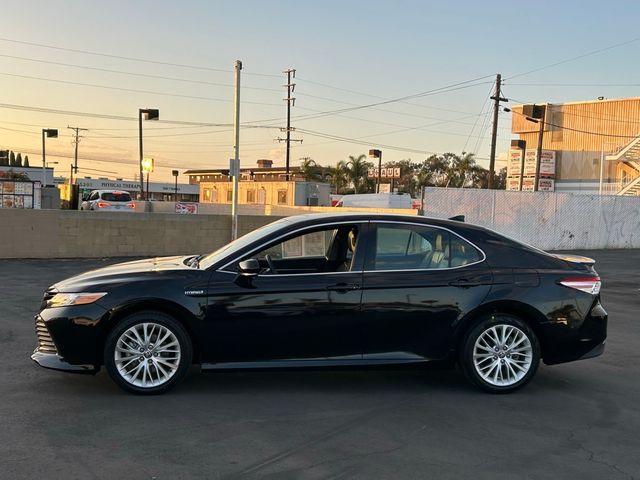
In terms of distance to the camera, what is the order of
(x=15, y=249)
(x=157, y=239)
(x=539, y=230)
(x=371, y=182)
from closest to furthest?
(x=15, y=249)
(x=157, y=239)
(x=539, y=230)
(x=371, y=182)

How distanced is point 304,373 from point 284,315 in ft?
3.46

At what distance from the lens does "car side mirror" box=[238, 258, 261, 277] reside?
512 cm

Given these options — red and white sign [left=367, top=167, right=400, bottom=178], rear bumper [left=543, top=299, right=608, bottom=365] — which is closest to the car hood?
rear bumper [left=543, top=299, right=608, bottom=365]

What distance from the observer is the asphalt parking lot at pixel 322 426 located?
3.84 meters

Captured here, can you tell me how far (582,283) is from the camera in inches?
221

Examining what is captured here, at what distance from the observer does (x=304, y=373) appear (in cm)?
600

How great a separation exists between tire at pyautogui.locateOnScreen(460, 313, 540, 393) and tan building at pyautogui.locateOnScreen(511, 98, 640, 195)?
51.7 meters

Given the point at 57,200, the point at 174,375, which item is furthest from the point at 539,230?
the point at 57,200

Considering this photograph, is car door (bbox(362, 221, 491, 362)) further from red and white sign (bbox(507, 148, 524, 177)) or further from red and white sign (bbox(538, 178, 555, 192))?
red and white sign (bbox(507, 148, 524, 177))

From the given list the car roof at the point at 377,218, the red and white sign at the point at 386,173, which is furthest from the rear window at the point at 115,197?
the red and white sign at the point at 386,173

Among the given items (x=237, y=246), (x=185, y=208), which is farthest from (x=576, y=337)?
(x=185, y=208)

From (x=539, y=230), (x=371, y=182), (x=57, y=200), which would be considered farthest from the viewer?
(x=371, y=182)

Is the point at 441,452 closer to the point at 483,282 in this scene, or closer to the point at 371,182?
the point at 483,282

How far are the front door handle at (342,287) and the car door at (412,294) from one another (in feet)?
0.29
